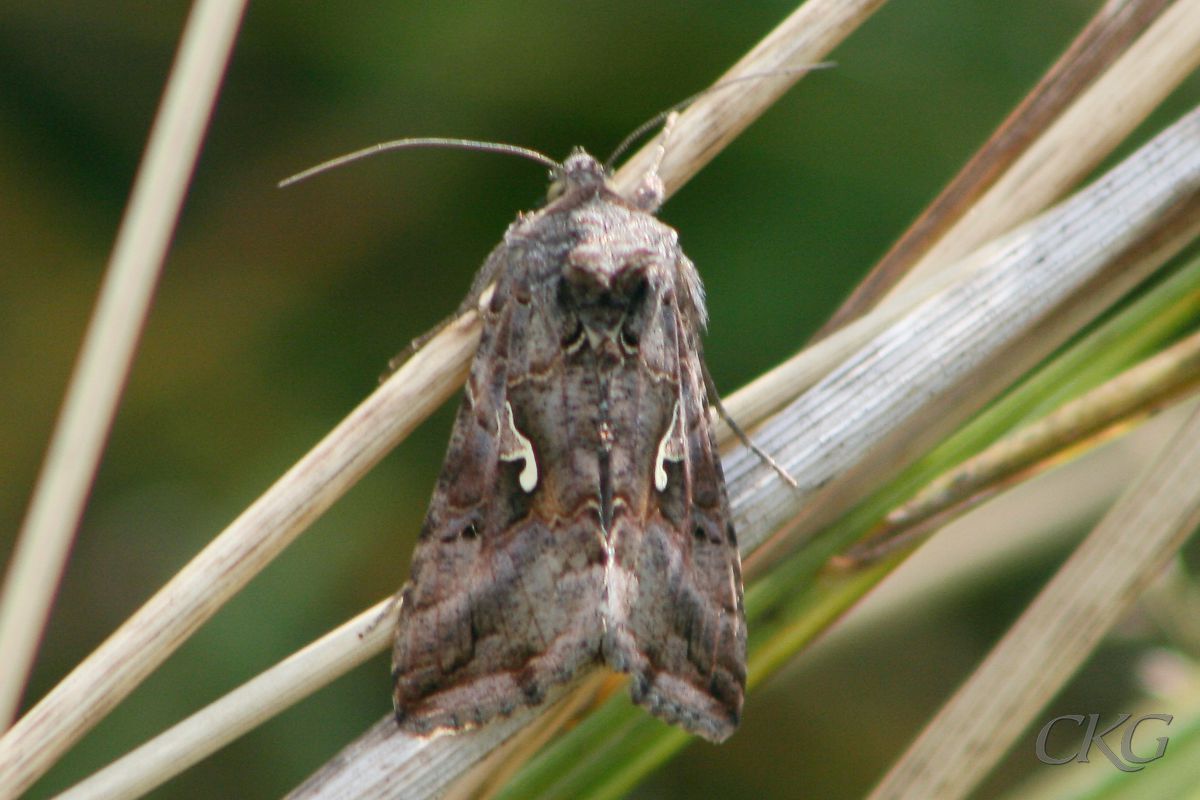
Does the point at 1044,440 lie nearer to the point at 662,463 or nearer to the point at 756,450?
the point at 756,450

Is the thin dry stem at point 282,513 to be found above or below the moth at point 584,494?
above

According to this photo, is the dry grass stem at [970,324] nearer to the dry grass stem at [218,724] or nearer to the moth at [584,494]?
the moth at [584,494]

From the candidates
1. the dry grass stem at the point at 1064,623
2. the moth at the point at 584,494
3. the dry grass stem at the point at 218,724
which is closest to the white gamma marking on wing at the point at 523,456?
the moth at the point at 584,494

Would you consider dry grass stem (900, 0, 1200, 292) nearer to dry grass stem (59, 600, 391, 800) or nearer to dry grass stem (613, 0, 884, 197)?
dry grass stem (613, 0, 884, 197)

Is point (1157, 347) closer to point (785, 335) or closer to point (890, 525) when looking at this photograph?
point (890, 525)

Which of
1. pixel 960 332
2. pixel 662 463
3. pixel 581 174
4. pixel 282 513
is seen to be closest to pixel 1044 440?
pixel 960 332

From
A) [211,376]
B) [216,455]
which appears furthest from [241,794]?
[211,376]
